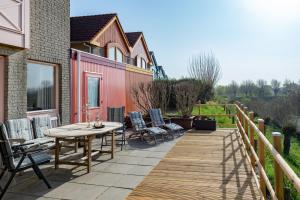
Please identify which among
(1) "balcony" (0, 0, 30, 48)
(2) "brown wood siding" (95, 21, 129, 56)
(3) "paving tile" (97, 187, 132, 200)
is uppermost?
(2) "brown wood siding" (95, 21, 129, 56)

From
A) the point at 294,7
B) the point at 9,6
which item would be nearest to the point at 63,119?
the point at 9,6

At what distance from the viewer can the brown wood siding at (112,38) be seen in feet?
46.8

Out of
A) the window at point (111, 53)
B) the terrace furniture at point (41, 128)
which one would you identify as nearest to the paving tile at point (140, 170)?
the terrace furniture at point (41, 128)

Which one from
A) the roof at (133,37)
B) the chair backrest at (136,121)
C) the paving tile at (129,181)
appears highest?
the roof at (133,37)

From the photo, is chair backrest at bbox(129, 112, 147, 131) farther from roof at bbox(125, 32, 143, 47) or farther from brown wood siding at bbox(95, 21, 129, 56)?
roof at bbox(125, 32, 143, 47)

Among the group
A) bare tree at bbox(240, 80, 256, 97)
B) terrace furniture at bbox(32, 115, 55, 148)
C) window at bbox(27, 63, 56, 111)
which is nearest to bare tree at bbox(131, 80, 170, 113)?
window at bbox(27, 63, 56, 111)

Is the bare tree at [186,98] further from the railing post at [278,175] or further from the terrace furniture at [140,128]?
the railing post at [278,175]

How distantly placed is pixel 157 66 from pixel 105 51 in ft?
60.9

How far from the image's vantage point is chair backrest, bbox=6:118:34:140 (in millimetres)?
5684

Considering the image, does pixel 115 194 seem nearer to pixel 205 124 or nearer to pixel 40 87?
pixel 40 87

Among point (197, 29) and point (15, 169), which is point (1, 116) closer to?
point (15, 169)

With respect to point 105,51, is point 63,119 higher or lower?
lower

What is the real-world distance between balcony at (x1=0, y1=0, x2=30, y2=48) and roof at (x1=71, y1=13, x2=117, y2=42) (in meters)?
6.74

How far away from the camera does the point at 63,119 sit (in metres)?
8.41
